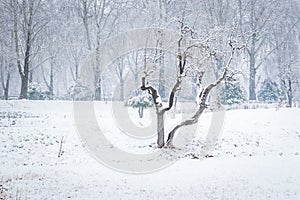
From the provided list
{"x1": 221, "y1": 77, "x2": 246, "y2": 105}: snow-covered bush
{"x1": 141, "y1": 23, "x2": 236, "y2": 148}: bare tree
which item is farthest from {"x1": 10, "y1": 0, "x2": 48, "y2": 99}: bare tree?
{"x1": 221, "y1": 77, "x2": 246, "y2": 105}: snow-covered bush

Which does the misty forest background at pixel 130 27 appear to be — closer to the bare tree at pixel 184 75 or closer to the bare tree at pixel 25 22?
the bare tree at pixel 25 22

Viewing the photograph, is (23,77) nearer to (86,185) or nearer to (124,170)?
(124,170)

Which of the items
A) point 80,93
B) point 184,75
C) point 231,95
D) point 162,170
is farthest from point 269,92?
point 162,170

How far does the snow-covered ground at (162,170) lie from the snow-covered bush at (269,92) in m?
17.8

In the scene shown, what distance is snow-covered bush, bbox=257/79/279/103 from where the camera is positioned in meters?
46.4

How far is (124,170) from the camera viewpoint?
17.3 m

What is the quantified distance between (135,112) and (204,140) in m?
9.27

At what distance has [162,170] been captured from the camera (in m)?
17.5

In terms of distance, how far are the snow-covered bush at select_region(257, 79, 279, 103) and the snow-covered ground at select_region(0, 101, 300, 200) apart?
58.3 ft

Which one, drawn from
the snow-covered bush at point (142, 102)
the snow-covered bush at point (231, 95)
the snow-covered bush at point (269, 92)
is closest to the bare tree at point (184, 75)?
the snow-covered bush at point (142, 102)

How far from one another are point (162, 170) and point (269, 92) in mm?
33032

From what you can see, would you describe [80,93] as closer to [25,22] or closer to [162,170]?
[25,22]

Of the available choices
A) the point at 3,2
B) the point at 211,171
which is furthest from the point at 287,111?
the point at 3,2

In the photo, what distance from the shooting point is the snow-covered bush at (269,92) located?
4638cm
